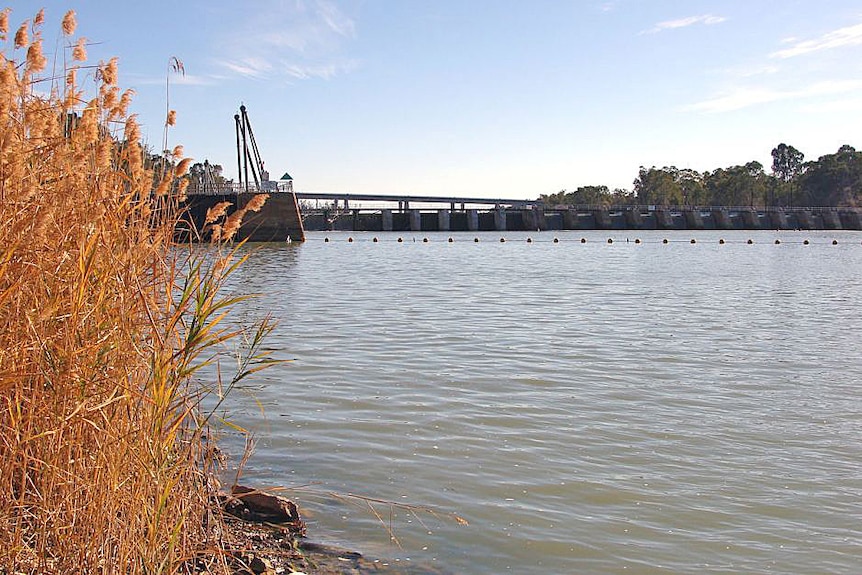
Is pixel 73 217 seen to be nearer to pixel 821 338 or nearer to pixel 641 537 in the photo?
pixel 641 537

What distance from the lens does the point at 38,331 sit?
312 centimetres

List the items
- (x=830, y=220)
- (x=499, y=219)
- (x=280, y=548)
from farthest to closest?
(x=830, y=220) → (x=499, y=219) → (x=280, y=548)

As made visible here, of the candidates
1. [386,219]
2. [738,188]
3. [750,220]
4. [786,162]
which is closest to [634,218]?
[750,220]

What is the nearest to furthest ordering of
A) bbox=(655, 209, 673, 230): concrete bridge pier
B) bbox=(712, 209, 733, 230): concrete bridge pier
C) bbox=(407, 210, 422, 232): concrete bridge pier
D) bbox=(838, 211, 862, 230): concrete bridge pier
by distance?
bbox=(407, 210, 422, 232): concrete bridge pier, bbox=(655, 209, 673, 230): concrete bridge pier, bbox=(712, 209, 733, 230): concrete bridge pier, bbox=(838, 211, 862, 230): concrete bridge pier

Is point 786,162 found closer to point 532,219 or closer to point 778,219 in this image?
point 778,219

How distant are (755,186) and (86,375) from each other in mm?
144238

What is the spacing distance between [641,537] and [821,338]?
10.5 metres

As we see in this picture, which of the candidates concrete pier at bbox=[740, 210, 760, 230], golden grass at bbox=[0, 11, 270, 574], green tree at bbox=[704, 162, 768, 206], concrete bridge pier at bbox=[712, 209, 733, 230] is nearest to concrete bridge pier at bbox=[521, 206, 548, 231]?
concrete bridge pier at bbox=[712, 209, 733, 230]

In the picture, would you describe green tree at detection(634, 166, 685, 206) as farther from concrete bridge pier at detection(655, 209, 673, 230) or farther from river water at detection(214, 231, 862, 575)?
river water at detection(214, 231, 862, 575)

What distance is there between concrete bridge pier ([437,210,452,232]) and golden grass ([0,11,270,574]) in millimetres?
97881

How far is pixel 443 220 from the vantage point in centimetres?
10150

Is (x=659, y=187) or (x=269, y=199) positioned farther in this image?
(x=659, y=187)

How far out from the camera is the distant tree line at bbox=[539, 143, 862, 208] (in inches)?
5349

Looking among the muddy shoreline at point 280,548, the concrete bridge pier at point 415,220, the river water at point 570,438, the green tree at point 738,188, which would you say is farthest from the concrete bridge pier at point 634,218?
the muddy shoreline at point 280,548
